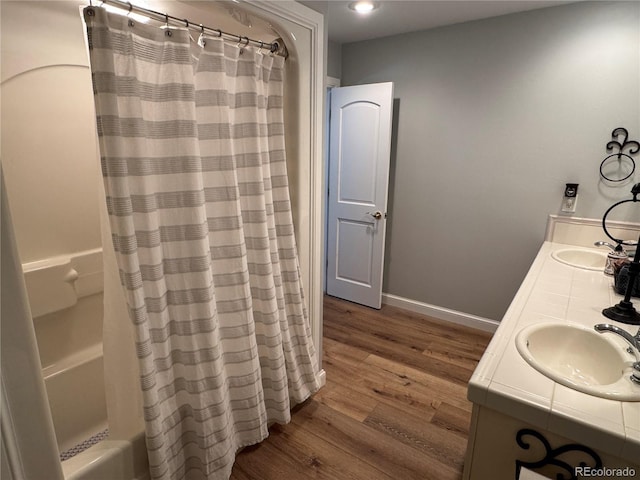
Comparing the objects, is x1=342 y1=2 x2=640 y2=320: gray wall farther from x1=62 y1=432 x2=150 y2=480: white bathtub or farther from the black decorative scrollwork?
x1=62 y1=432 x2=150 y2=480: white bathtub

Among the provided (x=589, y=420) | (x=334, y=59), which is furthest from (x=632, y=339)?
(x=334, y=59)

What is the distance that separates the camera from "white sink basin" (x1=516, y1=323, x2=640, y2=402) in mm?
1141

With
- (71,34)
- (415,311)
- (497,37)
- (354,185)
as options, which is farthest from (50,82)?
(415,311)

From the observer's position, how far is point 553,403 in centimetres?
93

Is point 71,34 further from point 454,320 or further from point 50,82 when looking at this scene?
point 454,320

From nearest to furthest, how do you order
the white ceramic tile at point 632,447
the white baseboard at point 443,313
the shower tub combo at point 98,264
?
the white ceramic tile at point 632,447 → the shower tub combo at point 98,264 → the white baseboard at point 443,313

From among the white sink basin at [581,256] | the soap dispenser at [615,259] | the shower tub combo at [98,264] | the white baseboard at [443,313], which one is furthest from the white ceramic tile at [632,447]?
the white baseboard at [443,313]

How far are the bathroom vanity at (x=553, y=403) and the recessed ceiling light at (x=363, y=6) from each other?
1948 millimetres

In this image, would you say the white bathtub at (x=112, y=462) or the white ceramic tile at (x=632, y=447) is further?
the white bathtub at (x=112, y=462)

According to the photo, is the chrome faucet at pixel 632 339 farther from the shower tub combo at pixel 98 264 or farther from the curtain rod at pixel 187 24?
the curtain rod at pixel 187 24

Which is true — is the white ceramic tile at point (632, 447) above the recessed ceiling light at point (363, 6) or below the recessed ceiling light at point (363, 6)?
below

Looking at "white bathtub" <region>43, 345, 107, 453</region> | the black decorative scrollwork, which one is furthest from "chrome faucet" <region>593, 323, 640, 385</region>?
"white bathtub" <region>43, 345, 107, 453</region>

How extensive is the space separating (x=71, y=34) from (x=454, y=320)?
10.5 ft

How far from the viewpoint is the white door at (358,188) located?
9.55 feet
